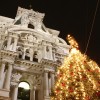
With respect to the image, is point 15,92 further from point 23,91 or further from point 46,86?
point 46,86

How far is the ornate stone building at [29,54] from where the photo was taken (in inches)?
968

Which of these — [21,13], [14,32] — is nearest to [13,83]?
[14,32]

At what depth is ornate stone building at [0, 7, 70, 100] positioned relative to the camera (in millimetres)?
24594

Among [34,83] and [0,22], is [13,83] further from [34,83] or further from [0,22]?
[0,22]

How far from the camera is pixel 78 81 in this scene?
20.2 m

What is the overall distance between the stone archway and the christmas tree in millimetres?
4765

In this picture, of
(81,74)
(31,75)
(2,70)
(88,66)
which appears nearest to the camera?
(81,74)

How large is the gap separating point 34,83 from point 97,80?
21.1 ft

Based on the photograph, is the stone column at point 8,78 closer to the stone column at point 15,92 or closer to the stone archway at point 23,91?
the stone column at point 15,92

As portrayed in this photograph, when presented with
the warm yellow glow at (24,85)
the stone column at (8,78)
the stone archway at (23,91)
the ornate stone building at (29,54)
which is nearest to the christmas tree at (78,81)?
the ornate stone building at (29,54)

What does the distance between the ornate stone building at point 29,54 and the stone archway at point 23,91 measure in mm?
313

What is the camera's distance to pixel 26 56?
28.5m

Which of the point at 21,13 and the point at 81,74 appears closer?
the point at 81,74

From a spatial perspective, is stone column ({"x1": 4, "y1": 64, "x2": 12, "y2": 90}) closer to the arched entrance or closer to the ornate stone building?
the ornate stone building
